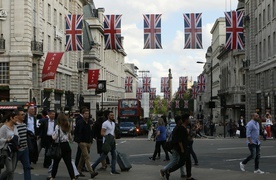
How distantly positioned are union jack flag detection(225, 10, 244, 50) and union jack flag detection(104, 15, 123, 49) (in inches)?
285

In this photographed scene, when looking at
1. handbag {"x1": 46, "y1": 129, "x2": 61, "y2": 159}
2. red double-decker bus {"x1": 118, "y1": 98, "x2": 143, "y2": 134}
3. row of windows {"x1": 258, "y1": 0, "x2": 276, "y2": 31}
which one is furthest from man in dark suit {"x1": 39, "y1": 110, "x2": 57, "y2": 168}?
red double-decker bus {"x1": 118, "y1": 98, "x2": 143, "y2": 134}

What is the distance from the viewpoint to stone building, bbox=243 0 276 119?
52969 millimetres

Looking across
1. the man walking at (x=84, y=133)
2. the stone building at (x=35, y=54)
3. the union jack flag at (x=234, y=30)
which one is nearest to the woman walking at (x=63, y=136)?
the man walking at (x=84, y=133)

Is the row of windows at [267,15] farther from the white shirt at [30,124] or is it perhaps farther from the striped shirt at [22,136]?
the striped shirt at [22,136]

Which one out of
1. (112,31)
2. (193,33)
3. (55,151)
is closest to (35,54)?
(112,31)

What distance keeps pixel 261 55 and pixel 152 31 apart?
2655 cm

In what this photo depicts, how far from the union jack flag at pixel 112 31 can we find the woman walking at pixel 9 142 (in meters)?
25.4

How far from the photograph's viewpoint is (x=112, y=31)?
120 feet

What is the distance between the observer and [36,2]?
47.6 meters

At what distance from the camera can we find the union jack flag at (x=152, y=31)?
3494 centimetres

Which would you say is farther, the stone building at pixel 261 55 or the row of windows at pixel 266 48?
the stone building at pixel 261 55

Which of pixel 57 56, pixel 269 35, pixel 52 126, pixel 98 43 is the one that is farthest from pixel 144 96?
pixel 52 126

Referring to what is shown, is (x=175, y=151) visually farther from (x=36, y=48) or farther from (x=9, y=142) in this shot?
(x=36, y=48)

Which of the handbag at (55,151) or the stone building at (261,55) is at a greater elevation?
the stone building at (261,55)
